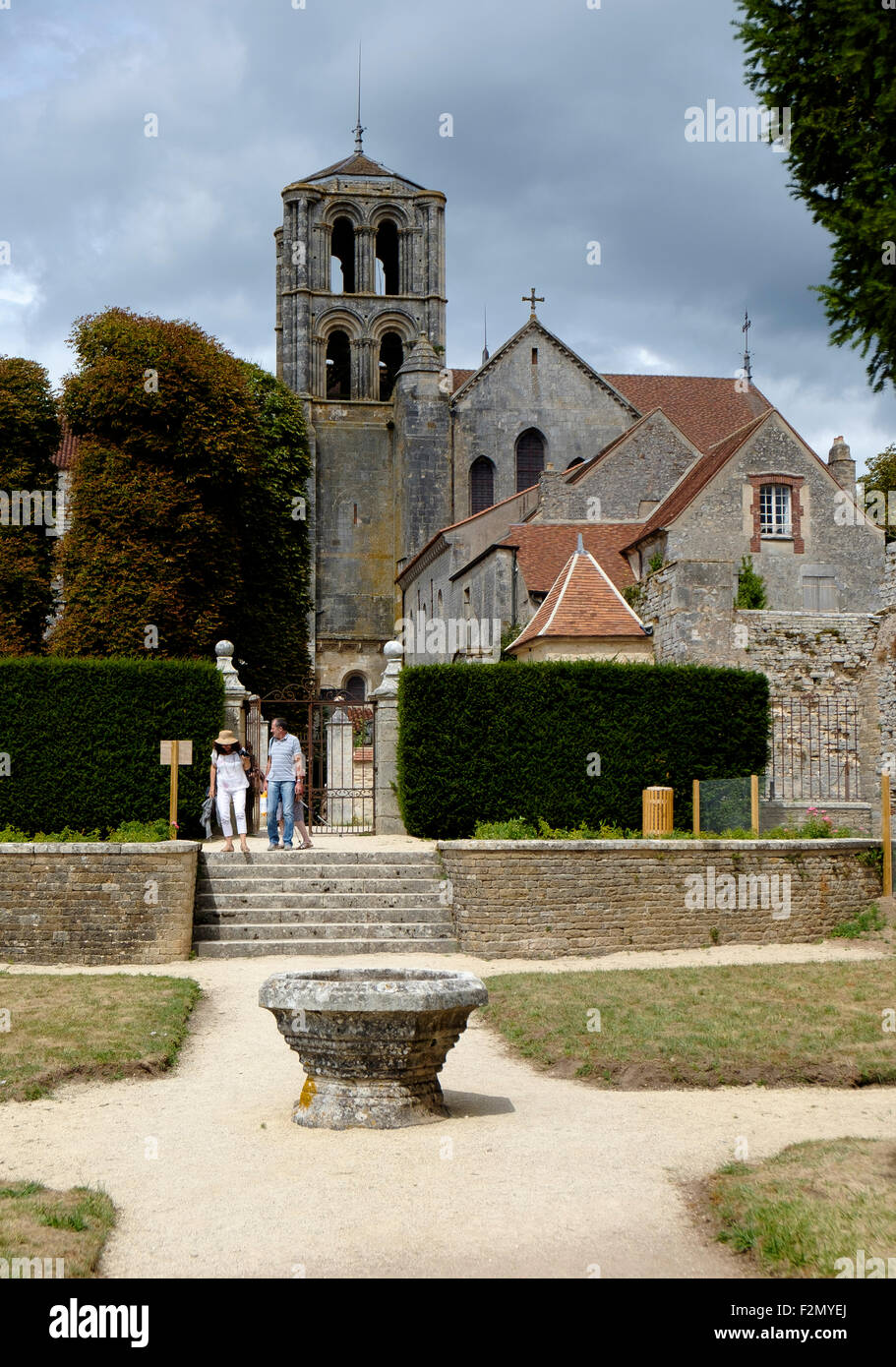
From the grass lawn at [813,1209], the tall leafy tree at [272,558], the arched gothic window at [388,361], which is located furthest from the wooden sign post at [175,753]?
the arched gothic window at [388,361]

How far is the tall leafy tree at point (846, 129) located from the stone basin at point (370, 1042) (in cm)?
407

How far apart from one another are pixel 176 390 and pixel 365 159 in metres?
28.8

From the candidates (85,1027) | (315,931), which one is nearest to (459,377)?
(315,931)

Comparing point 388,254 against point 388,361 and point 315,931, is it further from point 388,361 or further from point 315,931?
point 315,931

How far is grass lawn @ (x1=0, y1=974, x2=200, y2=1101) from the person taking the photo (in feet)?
29.2

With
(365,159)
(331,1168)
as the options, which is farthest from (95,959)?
(365,159)

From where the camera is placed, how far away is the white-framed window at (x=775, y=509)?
3167 centimetres

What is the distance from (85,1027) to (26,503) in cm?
2709

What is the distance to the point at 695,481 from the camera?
109 feet

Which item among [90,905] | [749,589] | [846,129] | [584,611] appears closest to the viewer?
[846,129]

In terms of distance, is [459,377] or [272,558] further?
[459,377]

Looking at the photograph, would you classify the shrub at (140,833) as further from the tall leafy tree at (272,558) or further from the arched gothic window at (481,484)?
the arched gothic window at (481,484)

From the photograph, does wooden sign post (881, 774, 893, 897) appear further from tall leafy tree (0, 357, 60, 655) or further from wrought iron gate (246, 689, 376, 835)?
tall leafy tree (0, 357, 60, 655)

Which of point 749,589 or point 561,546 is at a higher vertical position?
point 561,546
